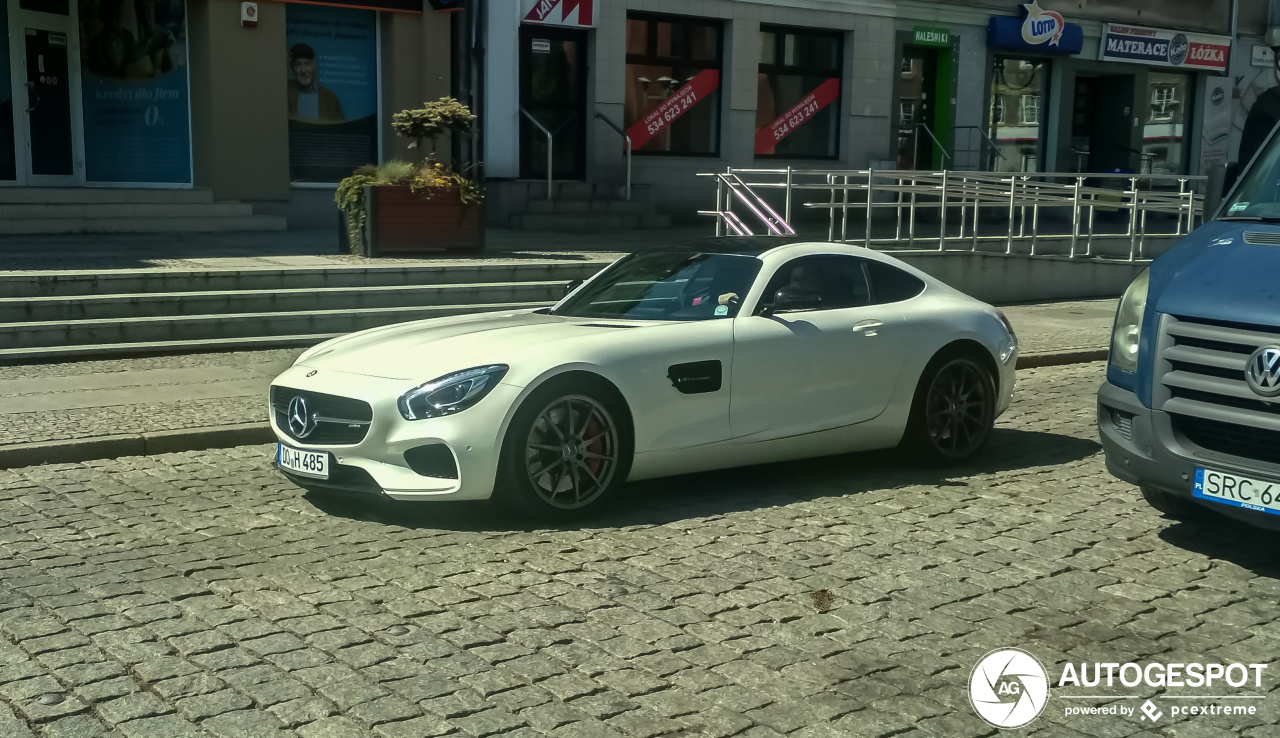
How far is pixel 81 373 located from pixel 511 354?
18.0 feet

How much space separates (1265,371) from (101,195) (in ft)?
51.2

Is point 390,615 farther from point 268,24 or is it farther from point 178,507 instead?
point 268,24

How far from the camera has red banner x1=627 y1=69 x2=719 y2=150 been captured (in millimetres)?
23062

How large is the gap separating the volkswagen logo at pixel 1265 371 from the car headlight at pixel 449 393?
326 centimetres

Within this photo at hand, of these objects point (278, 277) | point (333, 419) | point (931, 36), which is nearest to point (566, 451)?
point (333, 419)

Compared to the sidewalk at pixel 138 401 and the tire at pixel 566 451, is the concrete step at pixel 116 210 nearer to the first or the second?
the sidewalk at pixel 138 401

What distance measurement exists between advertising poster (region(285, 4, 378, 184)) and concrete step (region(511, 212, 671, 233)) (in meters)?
2.64

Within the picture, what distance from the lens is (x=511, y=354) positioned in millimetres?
6496

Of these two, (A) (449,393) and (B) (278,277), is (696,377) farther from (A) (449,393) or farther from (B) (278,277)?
(B) (278,277)

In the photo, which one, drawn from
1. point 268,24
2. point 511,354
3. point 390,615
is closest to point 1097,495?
point 511,354

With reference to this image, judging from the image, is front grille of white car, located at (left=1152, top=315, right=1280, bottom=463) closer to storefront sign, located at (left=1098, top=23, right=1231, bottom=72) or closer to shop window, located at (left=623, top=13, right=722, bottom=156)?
shop window, located at (left=623, top=13, right=722, bottom=156)

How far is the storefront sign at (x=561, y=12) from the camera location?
21406mm

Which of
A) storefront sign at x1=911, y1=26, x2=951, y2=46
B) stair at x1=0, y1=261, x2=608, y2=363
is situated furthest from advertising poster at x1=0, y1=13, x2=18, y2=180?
storefront sign at x1=911, y1=26, x2=951, y2=46

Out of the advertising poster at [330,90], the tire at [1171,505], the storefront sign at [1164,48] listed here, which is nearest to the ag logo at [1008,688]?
the tire at [1171,505]
